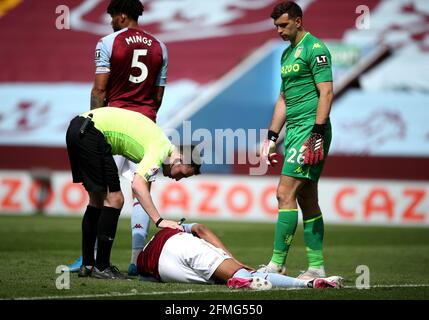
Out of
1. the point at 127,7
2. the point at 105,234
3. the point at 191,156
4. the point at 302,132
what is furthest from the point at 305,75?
the point at 105,234

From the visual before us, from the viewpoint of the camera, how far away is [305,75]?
7.55 meters

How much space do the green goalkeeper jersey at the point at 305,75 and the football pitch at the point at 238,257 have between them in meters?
1.53

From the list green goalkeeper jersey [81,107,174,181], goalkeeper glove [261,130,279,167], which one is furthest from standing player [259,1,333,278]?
green goalkeeper jersey [81,107,174,181]

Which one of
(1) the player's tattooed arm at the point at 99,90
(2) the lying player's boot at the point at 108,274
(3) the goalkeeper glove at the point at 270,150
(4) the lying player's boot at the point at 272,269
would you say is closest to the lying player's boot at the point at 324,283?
(4) the lying player's boot at the point at 272,269

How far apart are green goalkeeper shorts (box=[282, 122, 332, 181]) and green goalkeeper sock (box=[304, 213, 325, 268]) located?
0.39 meters

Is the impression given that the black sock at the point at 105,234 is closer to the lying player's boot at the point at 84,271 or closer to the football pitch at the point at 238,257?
the lying player's boot at the point at 84,271

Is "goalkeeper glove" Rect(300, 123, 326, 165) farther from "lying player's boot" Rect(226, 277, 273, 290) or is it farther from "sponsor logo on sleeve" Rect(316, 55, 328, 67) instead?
"lying player's boot" Rect(226, 277, 273, 290)

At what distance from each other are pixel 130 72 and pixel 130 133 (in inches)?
36.9

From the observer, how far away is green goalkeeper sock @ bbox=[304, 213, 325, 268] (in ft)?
24.8

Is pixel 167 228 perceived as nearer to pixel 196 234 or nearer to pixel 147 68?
pixel 196 234

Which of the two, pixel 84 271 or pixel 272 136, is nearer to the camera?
pixel 84 271

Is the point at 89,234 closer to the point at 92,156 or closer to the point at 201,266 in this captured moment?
the point at 92,156
